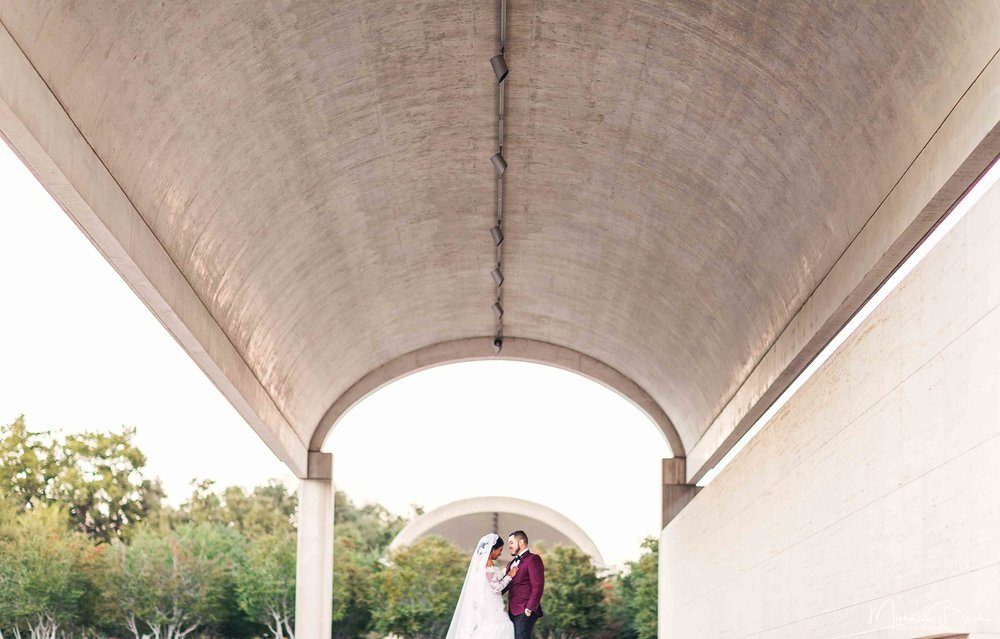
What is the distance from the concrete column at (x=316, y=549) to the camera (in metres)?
24.6

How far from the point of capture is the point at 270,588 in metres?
53.1

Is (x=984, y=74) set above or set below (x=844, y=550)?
above

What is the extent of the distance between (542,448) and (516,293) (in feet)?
200

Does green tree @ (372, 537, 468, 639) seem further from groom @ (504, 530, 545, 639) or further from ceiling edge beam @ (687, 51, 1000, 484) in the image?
groom @ (504, 530, 545, 639)

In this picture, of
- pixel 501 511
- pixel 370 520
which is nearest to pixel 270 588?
pixel 501 511

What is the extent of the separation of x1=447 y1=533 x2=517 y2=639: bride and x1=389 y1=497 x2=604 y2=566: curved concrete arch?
99.5 feet

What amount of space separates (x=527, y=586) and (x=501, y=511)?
102 ft

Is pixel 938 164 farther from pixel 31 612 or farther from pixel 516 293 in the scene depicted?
pixel 31 612

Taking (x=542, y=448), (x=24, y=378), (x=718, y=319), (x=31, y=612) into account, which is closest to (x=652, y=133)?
(x=718, y=319)

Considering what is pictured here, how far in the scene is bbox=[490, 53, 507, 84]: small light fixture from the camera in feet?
41.9

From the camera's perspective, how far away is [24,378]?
68125mm

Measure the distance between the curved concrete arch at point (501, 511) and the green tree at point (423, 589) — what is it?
0.79 metres

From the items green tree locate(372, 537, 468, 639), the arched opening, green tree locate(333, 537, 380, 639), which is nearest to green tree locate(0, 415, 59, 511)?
green tree locate(333, 537, 380, 639)

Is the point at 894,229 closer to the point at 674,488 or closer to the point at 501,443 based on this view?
the point at 674,488
